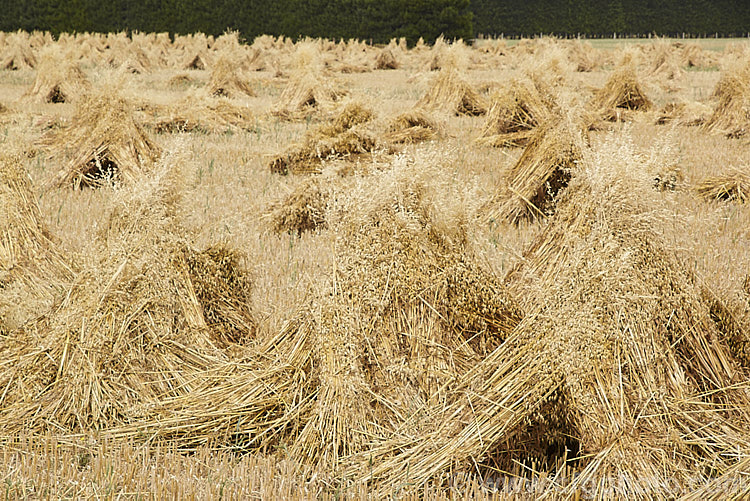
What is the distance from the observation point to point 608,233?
3.16m

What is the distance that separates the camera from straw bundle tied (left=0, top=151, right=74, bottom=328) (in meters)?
4.28

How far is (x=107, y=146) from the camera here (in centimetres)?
756

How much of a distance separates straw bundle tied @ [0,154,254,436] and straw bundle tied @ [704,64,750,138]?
8.08 meters

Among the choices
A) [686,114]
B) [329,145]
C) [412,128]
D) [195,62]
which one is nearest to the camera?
[329,145]

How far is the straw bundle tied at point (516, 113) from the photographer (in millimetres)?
9023

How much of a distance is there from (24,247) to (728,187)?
550 centimetres

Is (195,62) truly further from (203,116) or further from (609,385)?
(609,385)

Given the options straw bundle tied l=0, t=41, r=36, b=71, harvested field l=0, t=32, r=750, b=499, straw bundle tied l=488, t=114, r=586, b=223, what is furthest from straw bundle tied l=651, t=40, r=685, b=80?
straw bundle tied l=0, t=41, r=36, b=71

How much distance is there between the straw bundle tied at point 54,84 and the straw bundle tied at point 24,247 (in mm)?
9816

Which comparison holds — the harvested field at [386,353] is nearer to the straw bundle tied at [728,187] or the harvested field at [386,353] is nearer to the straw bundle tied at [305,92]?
the straw bundle tied at [728,187]

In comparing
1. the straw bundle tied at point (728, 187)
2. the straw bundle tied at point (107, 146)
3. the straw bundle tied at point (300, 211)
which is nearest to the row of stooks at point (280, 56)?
the straw bundle tied at point (107, 146)

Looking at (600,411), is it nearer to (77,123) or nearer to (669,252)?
(669,252)

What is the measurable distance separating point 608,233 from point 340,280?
1.05m

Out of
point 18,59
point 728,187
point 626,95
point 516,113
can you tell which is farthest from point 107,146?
point 18,59
